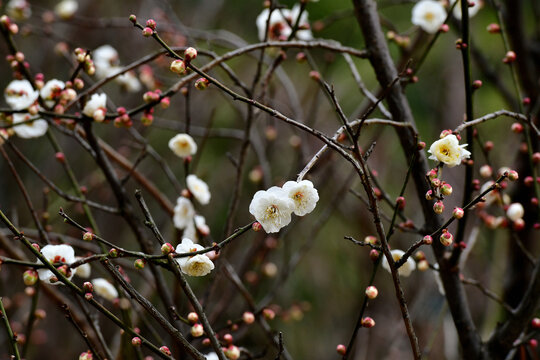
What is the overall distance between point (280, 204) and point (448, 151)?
0.40m

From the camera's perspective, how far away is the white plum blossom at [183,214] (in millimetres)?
1829

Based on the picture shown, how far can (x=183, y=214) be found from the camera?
6.06ft

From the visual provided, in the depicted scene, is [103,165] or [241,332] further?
[241,332]

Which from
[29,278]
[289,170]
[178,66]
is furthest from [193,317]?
[289,170]

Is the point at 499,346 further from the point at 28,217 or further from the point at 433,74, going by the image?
the point at 433,74

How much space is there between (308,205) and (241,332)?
3.66 ft

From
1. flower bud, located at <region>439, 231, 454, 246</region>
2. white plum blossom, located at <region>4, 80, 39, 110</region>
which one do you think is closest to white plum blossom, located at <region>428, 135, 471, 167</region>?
flower bud, located at <region>439, 231, 454, 246</region>

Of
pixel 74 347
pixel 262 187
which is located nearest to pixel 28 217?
pixel 74 347

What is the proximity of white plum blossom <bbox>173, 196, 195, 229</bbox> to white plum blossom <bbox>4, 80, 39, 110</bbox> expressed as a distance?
579mm

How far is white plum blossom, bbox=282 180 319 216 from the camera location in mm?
1150

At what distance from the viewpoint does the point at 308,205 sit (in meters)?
1.20

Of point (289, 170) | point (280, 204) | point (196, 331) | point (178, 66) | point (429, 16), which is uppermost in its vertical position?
point (289, 170)

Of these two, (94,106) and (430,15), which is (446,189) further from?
(430,15)

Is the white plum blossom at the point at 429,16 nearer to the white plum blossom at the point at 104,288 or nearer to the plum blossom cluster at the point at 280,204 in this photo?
the plum blossom cluster at the point at 280,204
